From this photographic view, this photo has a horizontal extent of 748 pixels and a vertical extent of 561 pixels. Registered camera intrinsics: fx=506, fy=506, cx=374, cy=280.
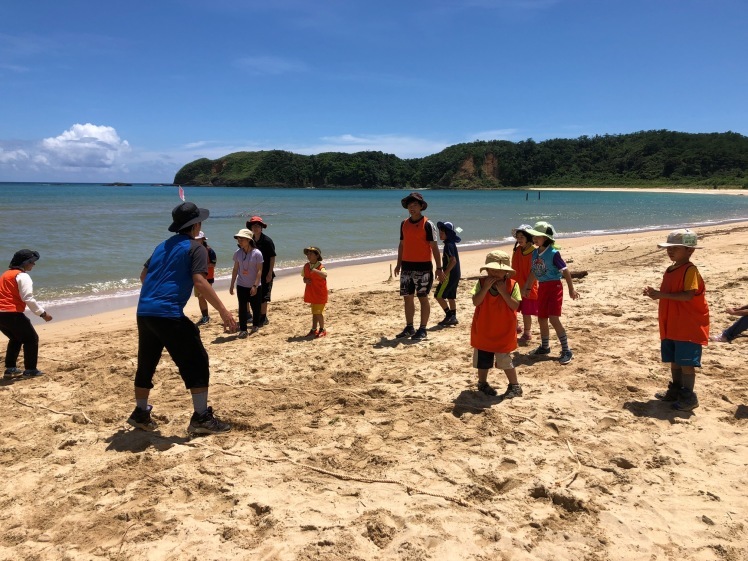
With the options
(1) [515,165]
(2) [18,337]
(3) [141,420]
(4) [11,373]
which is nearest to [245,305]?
(2) [18,337]

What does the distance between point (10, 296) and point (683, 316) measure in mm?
6674

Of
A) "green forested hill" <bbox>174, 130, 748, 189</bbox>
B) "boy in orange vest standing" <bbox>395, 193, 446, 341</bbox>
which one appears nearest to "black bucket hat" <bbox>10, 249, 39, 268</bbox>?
"boy in orange vest standing" <bbox>395, 193, 446, 341</bbox>

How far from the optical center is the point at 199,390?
13.4 ft

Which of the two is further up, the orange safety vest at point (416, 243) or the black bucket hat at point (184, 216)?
the black bucket hat at point (184, 216)

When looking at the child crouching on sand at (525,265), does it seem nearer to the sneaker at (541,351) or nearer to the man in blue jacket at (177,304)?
the sneaker at (541,351)

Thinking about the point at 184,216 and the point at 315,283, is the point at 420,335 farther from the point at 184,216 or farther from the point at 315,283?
the point at 184,216

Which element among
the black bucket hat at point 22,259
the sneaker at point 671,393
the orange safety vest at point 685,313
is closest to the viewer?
the orange safety vest at point 685,313

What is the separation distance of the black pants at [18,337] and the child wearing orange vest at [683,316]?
6319 mm

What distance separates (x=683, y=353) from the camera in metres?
4.31

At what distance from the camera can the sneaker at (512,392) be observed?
182 inches

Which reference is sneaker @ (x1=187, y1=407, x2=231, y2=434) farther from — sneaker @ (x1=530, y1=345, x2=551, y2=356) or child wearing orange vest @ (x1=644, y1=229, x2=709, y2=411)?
child wearing orange vest @ (x1=644, y1=229, x2=709, y2=411)

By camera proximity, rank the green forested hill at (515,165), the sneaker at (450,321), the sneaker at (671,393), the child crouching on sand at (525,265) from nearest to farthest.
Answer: the sneaker at (671,393)
the child crouching on sand at (525,265)
the sneaker at (450,321)
the green forested hill at (515,165)

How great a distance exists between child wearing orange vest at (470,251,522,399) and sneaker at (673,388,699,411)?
1.29 metres

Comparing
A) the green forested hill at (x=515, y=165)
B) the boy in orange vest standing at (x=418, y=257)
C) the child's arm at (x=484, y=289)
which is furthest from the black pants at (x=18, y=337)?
the green forested hill at (x=515, y=165)
